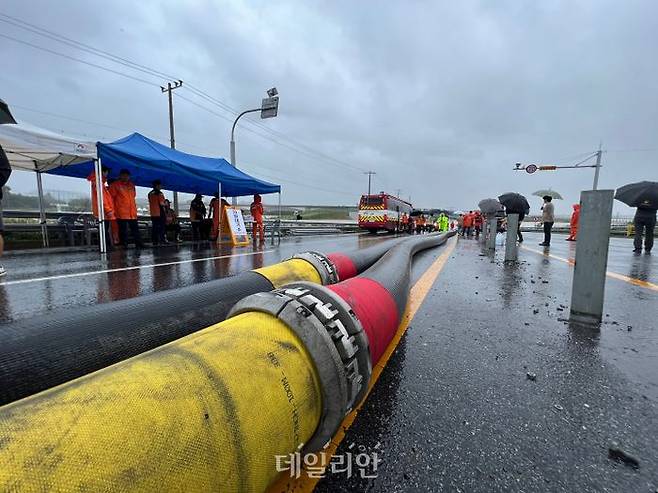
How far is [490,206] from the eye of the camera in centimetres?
1516

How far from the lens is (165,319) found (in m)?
1.91

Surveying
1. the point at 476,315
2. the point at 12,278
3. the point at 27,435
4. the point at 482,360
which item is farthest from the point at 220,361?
the point at 12,278

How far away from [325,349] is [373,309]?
0.81 m

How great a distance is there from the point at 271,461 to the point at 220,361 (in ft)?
1.11

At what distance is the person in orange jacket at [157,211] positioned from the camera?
10.6 metres

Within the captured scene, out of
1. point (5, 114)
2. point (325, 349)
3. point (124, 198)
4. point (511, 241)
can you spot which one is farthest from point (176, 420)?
point (124, 198)

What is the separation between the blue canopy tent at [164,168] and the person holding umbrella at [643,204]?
12.0 m

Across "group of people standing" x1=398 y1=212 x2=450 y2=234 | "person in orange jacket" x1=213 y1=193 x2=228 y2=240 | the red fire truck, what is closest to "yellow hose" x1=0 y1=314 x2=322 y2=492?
"person in orange jacket" x1=213 y1=193 x2=228 y2=240

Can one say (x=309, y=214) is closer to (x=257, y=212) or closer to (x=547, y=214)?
(x=257, y=212)

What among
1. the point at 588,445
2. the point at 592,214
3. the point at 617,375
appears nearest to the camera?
the point at 588,445

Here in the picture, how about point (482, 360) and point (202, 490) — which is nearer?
point (202, 490)

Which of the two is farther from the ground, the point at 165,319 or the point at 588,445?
the point at 165,319

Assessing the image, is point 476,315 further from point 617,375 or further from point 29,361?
point 29,361

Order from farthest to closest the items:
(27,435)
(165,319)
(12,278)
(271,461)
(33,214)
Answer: (33,214) < (12,278) < (165,319) < (271,461) < (27,435)
